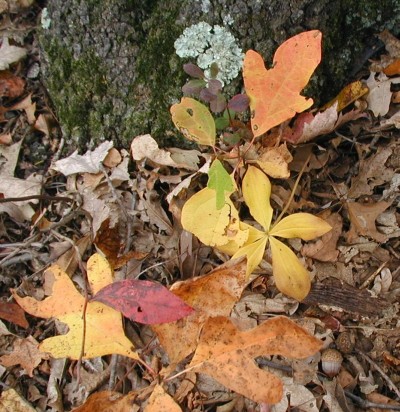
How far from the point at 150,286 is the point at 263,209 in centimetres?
45

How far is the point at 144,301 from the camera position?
137 cm

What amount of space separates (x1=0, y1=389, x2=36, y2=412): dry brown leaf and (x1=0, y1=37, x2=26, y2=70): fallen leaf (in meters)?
1.29

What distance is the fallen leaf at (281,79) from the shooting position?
58.1 inches

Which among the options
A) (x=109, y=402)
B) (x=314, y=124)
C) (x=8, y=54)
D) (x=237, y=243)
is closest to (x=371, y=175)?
(x=314, y=124)

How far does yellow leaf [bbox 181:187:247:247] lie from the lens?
1546mm

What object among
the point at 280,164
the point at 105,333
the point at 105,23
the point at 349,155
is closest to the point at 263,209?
the point at 280,164

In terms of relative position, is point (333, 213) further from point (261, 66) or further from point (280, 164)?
point (261, 66)

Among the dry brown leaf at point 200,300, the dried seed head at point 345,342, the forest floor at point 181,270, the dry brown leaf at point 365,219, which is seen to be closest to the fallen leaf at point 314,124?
the forest floor at point 181,270

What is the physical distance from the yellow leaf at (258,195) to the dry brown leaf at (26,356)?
854 mm

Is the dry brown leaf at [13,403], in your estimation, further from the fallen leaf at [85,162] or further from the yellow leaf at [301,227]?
the yellow leaf at [301,227]

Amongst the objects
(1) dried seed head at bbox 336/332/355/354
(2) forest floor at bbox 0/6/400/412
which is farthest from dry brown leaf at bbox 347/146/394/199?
(1) dried seed head at bbox 336/332/355/354

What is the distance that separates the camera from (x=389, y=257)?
64.6 inches

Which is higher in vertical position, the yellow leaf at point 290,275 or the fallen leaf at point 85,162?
the fallen leaf at point 85,162

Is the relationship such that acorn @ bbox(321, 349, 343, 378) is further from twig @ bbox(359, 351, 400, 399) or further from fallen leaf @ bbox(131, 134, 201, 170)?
fallen leaf @ bbox(131, 134, 201, 170)
